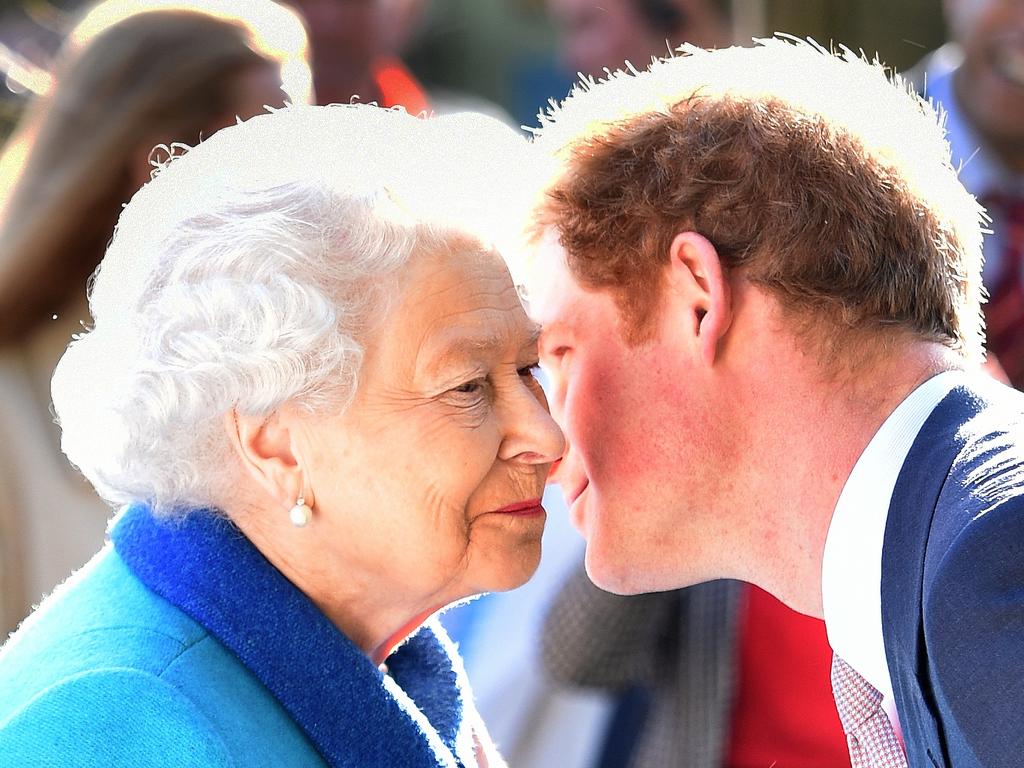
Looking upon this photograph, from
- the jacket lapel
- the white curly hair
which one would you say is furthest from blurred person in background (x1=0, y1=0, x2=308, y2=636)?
the jacket lapel

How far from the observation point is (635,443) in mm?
2305

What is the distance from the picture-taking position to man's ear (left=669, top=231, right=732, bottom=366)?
2.18m

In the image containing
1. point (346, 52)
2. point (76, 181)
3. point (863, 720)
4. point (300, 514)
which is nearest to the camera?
point (300, 514)

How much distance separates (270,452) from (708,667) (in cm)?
150

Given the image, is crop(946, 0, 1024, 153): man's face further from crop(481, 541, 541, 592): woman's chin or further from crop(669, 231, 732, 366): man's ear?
crop(481, 541, 541, 592): woman's chin

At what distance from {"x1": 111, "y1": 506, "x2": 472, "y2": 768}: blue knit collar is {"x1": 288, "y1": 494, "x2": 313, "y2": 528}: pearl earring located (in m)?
0.07

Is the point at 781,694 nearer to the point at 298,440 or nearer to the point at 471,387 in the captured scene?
the point at 471,387

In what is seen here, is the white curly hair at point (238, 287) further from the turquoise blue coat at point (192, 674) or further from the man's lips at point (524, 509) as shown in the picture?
the man's lips at point (524, 509)

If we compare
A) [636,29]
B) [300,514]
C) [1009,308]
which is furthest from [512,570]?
[636,29]

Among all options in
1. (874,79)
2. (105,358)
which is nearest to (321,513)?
(105,358)

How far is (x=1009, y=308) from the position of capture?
3775mm

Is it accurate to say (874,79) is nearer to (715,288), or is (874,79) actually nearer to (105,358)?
(715,288)

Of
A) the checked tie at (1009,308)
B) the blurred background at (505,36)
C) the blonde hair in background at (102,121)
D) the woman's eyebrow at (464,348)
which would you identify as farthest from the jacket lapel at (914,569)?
the blurred background at (505,36)

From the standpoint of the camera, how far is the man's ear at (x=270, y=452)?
1.95m
